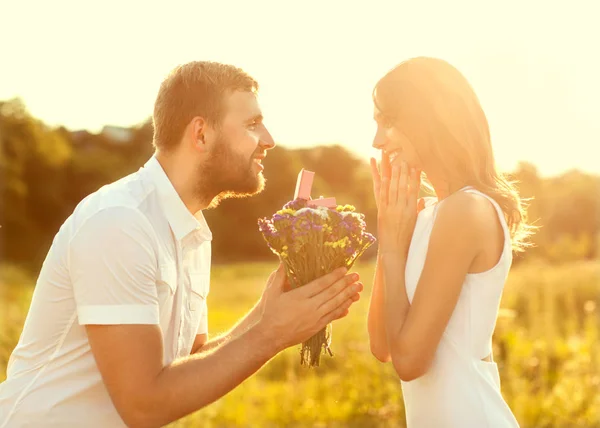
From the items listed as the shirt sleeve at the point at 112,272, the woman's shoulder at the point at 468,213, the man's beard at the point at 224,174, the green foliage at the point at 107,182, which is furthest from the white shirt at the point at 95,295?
the green foliage at the point at 107,182

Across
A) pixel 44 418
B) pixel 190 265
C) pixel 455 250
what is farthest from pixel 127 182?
pixel 455 250

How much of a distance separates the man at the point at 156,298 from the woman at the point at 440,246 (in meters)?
0.37

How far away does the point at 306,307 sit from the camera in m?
3.28

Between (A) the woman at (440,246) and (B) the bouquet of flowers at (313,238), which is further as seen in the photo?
(B) the bouquet of flowers at (313,238)

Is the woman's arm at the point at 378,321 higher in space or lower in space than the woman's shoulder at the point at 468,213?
lower

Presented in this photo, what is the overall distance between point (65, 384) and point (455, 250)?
175cm

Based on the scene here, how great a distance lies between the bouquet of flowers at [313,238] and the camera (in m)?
3.38

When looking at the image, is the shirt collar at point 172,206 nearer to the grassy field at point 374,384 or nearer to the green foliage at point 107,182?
the grassy field at point 374,384

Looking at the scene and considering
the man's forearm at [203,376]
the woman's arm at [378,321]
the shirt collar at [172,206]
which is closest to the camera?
the man's forearm at [203,376]

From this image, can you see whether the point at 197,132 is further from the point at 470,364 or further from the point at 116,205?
the point at 470,364

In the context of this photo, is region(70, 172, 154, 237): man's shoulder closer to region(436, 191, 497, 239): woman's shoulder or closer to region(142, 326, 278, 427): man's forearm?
region(142, 326, 278, 427): man's forearm

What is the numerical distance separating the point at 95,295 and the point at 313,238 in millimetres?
963

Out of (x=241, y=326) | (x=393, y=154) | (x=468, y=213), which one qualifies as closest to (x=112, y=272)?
(x=241, y=326)

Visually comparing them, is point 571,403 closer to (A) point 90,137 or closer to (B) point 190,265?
(B) point 190,265
